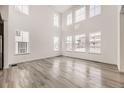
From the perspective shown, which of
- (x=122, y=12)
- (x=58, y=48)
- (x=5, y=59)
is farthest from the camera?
(x=58, y=48)

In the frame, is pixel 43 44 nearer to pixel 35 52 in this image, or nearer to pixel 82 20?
pixel 35 52

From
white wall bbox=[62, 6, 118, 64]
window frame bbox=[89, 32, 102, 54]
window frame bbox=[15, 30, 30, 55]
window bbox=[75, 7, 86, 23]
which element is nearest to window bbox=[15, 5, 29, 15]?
window frame bbox=[15, 30, 30, 55]

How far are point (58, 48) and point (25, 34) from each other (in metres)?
4.50

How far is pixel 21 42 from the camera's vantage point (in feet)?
21.1

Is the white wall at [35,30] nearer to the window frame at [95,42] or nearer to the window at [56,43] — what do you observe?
the window at [56,43]

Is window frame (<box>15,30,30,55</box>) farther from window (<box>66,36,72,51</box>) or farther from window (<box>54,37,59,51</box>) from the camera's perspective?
window (<box>66,36,72,51</box>)

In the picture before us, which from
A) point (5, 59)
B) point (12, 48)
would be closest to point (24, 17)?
→ point (12, 48)

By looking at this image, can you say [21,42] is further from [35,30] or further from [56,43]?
[56,43]

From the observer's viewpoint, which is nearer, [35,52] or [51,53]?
[35,52]

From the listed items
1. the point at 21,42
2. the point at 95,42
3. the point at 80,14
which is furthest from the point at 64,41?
the point at 21,42

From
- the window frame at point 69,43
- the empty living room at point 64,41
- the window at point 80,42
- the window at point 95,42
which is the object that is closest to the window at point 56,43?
the empty living room at point 64,41

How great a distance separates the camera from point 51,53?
931 centimetres

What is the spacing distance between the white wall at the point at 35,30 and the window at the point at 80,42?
2.33 meters

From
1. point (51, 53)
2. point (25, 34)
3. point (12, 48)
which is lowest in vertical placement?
point (51, 53)
